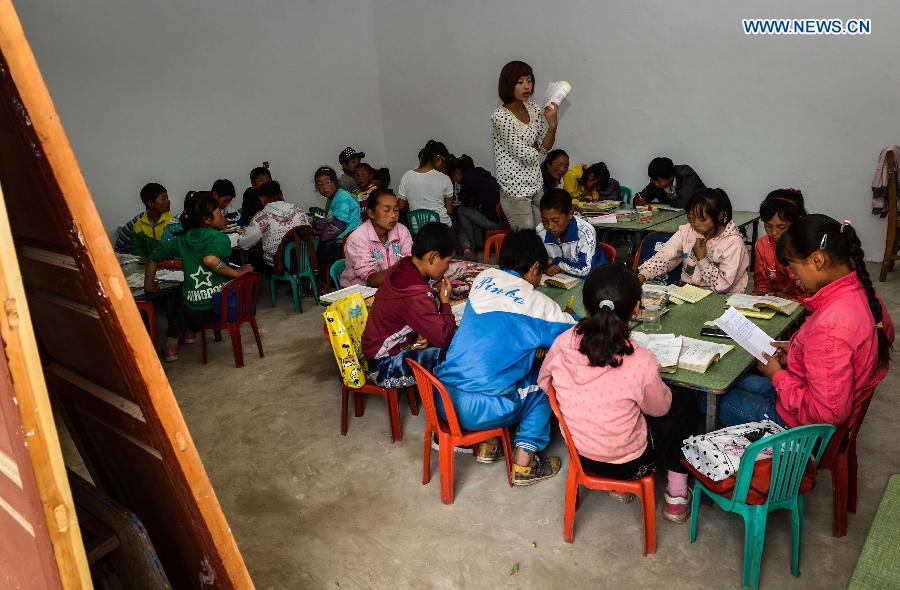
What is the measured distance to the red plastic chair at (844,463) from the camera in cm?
226

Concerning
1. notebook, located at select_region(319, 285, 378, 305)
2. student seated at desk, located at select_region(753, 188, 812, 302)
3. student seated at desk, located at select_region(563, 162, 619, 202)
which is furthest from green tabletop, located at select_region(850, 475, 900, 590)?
student seated at desk, located at select_region(563, 162, 619, 202)

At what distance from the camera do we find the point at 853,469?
254 cm

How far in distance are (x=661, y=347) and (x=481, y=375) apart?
0.72 m

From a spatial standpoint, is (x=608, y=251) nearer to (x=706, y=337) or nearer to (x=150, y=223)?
(x=706, y=337)

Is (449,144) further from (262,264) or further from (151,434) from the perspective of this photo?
(151,434)

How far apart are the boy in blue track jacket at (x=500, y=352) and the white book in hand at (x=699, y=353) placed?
0.48 m

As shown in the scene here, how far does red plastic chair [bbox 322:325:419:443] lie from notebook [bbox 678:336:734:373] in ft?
4.59

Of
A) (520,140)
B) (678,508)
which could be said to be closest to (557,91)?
(520,140)

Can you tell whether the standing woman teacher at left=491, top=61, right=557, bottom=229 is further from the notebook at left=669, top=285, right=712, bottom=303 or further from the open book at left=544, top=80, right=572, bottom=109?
the notebook at left=669, top=285, right=712, bottom=303

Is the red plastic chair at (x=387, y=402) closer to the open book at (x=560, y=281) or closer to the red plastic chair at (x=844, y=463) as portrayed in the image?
the open book at (x=560, y=281)

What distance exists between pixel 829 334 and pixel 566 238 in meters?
1.98

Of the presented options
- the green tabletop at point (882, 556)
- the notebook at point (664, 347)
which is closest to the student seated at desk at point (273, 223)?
the notebook at point (664, 347)

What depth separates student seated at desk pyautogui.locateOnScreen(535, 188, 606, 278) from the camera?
3.93 m

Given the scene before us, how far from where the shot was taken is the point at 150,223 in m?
5.21
